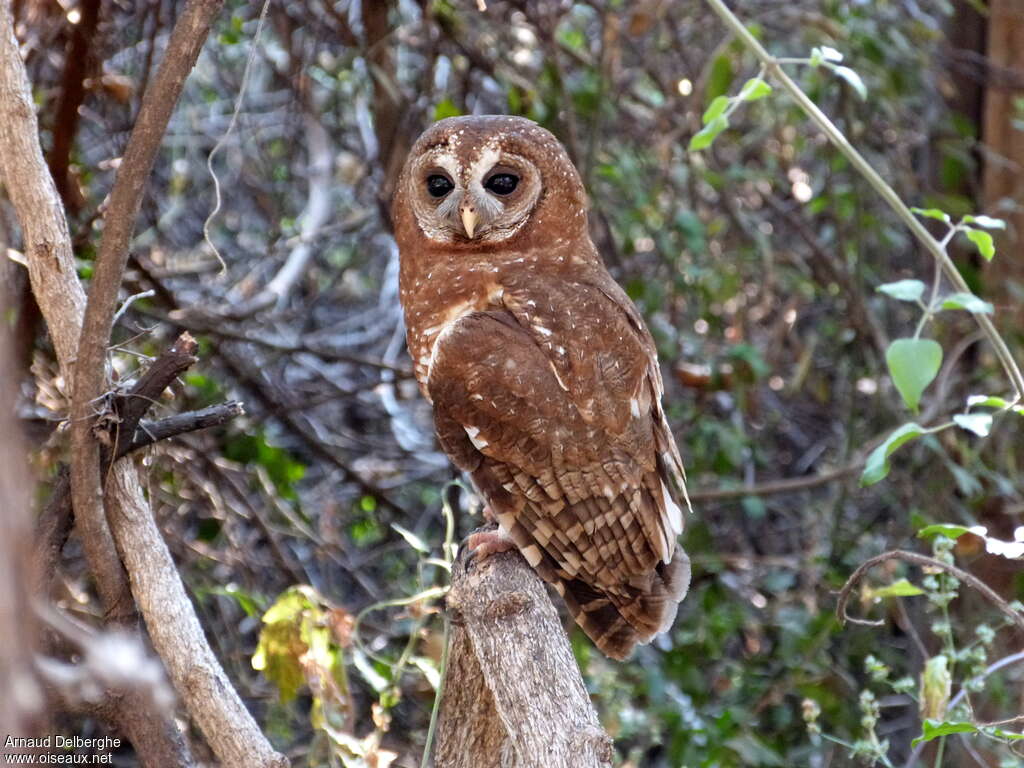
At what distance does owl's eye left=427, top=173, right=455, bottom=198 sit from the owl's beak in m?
0.09

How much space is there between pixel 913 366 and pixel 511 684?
954mm

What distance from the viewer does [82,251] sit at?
281 centimetres

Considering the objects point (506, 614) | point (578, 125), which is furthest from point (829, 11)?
point (506, 614)

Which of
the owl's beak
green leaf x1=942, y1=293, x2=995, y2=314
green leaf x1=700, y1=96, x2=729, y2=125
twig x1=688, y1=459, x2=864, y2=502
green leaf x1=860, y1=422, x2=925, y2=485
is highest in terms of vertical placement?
green leaf x1=700, y1=96, x2=729, y2=125

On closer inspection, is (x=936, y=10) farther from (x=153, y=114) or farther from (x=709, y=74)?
(x=153, y=114)

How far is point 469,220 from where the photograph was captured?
244 centimetres

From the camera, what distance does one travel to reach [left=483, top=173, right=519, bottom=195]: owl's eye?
250 centimetres

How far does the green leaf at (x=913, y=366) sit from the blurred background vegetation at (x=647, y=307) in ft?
4.10

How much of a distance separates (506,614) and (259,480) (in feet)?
5.52

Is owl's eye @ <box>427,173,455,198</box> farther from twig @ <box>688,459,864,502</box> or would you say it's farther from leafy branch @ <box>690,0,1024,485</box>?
twig @ <box>688,459,864,502</box>

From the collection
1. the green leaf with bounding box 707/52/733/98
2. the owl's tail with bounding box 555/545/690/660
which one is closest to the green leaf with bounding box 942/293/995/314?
the owl's tail with bounding box 555/545/690/660

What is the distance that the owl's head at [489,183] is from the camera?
8.07 ft

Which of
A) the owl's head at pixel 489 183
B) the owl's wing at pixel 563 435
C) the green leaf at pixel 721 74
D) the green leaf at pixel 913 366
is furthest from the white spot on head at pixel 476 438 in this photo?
the green leaf at pixel 721 74

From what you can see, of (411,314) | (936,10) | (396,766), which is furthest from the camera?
(936,10)
